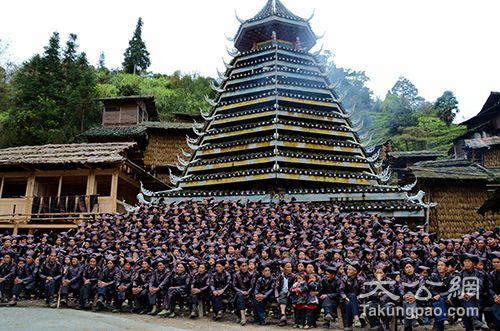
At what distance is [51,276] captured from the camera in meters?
11.5

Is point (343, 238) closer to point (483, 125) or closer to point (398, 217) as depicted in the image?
point (398, 217)

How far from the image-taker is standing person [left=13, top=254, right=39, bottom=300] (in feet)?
38.0

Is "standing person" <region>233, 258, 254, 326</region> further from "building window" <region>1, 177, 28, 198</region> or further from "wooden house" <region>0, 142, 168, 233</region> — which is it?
"building window" <region>1, 177, 28, 198</region>

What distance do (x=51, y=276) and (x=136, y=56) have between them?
5970cm

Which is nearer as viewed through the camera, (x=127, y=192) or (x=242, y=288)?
(x=242, y=288)

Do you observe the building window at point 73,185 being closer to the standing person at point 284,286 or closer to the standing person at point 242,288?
the standing person at point 242,288

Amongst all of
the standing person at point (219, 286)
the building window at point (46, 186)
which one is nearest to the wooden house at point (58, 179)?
the building window at point (46, 186)

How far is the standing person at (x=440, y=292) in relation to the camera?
27.2 ft

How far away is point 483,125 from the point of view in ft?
111

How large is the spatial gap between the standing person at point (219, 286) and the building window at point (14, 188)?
54.3 feet

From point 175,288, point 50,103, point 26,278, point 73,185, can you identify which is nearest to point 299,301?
point 175,288

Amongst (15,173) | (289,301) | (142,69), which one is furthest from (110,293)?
(142,69)

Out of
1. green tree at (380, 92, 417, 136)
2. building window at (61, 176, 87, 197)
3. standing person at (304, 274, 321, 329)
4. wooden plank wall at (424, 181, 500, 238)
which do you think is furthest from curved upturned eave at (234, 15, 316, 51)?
green tree at (380, 92, 417, 136)

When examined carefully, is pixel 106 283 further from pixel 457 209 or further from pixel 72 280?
pixel 457 209
